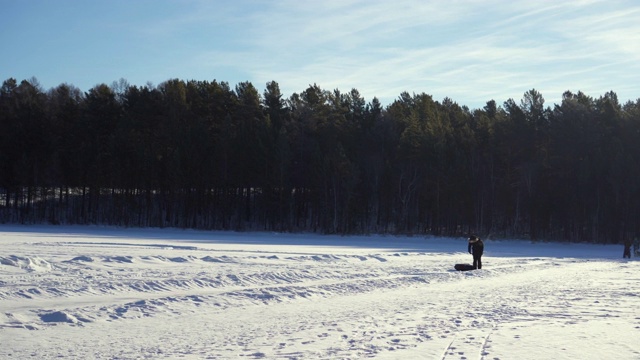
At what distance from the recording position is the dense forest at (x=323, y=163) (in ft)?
215

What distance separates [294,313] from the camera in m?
13.9

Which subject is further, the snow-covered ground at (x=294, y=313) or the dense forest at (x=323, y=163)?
the dense forest at (x=323, y=163)

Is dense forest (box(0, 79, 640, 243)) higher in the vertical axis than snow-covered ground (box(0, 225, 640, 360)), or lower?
higher

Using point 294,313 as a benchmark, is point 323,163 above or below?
above

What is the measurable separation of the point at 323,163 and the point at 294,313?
5206 centimetres

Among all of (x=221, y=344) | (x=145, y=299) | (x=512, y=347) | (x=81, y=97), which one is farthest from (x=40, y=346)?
(x=81, y=97)

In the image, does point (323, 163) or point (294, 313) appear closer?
point (294, 313)

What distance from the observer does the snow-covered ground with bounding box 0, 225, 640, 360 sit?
10.2 metres

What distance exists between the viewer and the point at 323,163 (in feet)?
216

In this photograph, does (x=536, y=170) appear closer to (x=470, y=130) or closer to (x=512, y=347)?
(x=470, y=130)

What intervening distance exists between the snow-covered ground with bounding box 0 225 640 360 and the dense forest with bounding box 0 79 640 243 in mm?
42834

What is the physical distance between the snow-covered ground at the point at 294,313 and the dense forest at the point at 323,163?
141 ft

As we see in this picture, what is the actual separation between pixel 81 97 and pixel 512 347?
269ft

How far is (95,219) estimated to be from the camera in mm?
72625
